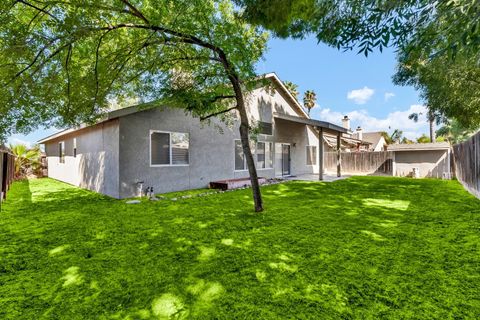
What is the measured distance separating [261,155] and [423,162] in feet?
41.7

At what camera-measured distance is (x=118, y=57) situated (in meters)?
7.17

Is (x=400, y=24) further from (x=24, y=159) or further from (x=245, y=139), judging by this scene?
(x=24, y=159)

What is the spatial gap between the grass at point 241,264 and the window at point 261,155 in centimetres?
759

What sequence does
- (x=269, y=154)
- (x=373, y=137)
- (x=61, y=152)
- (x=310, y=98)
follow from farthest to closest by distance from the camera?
1. (x=373, y=137)
2. (x=310, y=98)
3. (x=61, y=152)
4. (x=269, y=154)

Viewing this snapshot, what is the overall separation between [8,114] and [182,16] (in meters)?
6.97

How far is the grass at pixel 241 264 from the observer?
2.67m

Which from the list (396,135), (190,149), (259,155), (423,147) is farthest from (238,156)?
(396,135)

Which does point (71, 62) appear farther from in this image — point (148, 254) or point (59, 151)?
point (59, 151)

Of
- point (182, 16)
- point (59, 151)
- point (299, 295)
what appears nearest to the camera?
point (299, 295)

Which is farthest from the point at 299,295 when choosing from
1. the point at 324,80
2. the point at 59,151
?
the point at 324,80

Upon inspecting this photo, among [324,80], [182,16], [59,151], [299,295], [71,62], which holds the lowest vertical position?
[299,295]

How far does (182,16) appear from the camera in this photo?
6.13m

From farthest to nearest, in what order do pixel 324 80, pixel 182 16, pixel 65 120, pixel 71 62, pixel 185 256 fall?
pixel 324 80, pixel 65 120, pixel 71 62, pixel 182 16, pixel 185 256

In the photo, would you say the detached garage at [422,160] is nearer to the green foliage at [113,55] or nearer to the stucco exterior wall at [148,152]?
the stucco exterior wall at [148,152]
